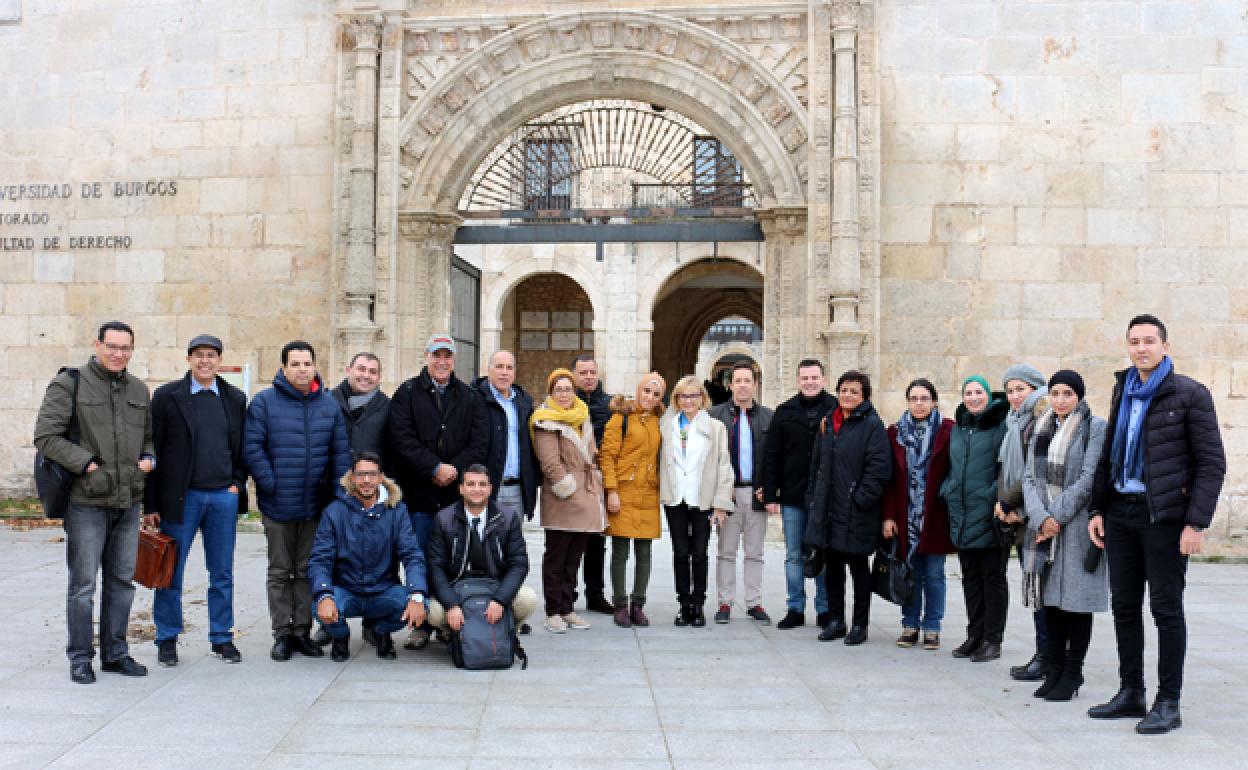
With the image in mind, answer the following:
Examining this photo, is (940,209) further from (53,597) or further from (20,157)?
(20,157)

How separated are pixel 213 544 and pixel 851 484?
333cm

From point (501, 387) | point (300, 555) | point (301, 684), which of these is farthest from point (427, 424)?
point (301, 684)

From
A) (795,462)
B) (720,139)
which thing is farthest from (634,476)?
(720,139)

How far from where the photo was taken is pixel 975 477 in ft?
17.1

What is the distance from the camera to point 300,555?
522 cm

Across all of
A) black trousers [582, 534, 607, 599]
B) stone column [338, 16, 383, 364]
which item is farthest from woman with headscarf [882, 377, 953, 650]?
stone column [338, 16, 383, 364]

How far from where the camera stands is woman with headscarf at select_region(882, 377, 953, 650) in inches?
214

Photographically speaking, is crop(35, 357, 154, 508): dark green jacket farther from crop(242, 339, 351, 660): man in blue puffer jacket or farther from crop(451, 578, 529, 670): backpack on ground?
crop(451, 578, 529, 670): backpack on ground

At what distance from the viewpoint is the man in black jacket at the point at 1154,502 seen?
4035 mm

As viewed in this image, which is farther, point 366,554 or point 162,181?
point 162,181

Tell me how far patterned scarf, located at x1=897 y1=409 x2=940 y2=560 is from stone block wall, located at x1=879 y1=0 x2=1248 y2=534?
369 cm

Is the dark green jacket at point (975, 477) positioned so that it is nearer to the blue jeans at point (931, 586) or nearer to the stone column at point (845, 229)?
the blue jeans at point (931, 586)

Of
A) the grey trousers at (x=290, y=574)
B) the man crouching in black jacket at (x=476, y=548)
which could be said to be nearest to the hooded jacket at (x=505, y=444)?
the man crouching in black jacket at (x=476, y=548)

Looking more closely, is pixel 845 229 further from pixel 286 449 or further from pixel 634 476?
pixel 286 449
